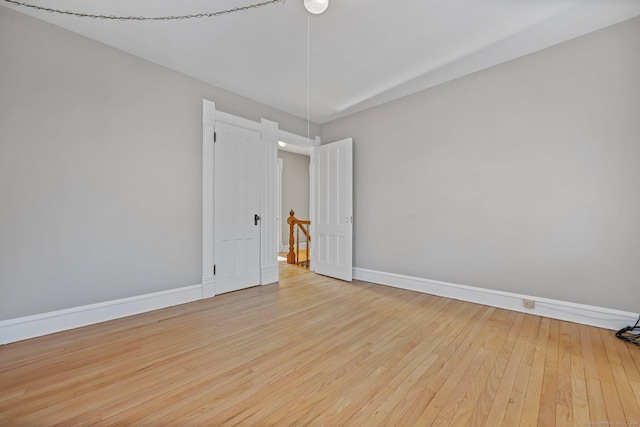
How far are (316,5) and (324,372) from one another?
263cm

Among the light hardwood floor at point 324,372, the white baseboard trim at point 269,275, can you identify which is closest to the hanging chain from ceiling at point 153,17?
the light hardwood floor at point 324,372

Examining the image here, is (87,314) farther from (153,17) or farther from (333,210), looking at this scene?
(333,210)

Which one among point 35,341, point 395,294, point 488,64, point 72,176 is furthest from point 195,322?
point 488,64

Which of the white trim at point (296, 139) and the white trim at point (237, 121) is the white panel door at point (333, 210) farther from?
the white trim at point (237, 121)

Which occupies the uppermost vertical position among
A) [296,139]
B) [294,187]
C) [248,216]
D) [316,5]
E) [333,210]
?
[316,5]

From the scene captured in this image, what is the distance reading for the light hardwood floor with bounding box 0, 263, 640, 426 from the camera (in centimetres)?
137

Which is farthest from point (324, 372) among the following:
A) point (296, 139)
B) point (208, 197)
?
point (296, 139)

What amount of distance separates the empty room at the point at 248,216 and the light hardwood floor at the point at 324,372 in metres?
0.02

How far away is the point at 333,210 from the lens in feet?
14.3

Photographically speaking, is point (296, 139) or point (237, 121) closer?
point (237, 121)

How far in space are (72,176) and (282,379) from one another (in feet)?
8.28

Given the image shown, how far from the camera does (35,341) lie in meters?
2.14

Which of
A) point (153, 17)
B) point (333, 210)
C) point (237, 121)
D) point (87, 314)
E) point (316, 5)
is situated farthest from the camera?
point (333, 210)

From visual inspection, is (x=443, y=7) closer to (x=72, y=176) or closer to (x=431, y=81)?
(x=431, y=81)
